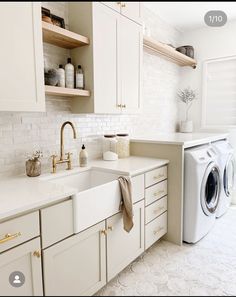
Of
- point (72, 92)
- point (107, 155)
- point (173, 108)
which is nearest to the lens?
point (72, 92)

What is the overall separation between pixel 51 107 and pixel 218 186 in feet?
6.73

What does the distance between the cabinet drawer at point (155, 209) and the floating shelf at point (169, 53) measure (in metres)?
1.71

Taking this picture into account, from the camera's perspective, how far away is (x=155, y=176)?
2.11 metres

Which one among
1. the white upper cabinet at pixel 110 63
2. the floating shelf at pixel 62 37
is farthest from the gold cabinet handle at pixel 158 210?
the floating shelf at pixel 62 37

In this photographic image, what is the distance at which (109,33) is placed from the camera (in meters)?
1.97

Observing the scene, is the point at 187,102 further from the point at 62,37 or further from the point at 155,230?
the point at 62,37

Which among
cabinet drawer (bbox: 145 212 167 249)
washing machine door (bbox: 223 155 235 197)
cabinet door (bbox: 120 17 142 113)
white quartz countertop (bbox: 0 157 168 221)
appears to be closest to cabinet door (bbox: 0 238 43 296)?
white quartz countertop (bbox: 0 157 168 221)

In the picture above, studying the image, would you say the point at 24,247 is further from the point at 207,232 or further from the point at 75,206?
the point at 207,232

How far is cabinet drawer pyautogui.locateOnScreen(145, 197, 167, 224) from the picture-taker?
2042 mm

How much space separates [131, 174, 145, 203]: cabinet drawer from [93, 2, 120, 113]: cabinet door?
25.0 inches

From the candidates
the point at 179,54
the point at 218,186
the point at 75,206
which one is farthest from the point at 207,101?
the point at 75,206

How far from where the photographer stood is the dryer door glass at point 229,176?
3006 millimetres

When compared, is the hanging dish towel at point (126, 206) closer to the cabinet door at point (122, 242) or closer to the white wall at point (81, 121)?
the cabinet door at point (122, 242)

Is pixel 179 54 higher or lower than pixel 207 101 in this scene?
higher
